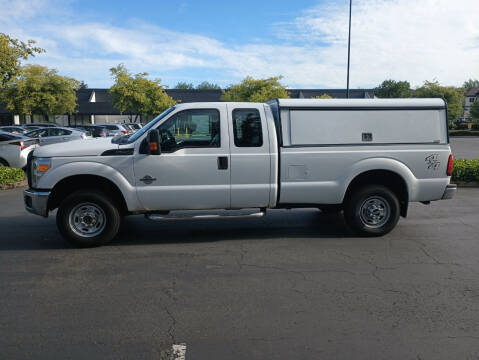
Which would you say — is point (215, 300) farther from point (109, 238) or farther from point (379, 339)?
point (109, 238)

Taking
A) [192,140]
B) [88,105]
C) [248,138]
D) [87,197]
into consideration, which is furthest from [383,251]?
[88,105]

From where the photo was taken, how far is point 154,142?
6.27 metres

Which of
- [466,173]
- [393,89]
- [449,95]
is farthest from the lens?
[393,89]

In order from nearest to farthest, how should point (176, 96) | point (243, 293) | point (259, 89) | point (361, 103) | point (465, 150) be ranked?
point (243, 293) → point (361, 103) → point (465, 150) → point (259, 89) → point (176, 96)

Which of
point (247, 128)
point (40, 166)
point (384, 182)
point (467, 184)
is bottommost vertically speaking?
point (467, 184)

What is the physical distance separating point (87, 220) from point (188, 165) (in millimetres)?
1694

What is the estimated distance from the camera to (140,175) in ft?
21.1

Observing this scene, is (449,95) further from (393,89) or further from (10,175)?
(10,175)

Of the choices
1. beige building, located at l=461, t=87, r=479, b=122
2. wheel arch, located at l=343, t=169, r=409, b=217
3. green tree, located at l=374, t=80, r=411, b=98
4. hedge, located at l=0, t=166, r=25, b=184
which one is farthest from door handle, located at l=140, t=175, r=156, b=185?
beige building, located at l=461, t=87, r=479, b=122

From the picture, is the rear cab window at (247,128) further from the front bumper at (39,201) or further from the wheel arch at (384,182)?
the front bumper at (39,201)

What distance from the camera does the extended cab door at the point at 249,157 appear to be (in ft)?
21.6

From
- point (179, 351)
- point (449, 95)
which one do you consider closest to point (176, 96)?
point (449, 95)

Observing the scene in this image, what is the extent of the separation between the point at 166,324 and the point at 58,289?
1.59m

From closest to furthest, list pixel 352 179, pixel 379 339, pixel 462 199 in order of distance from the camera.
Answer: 1. pixel 379 339
2. pixel 352 179
3. pixel 462 199
